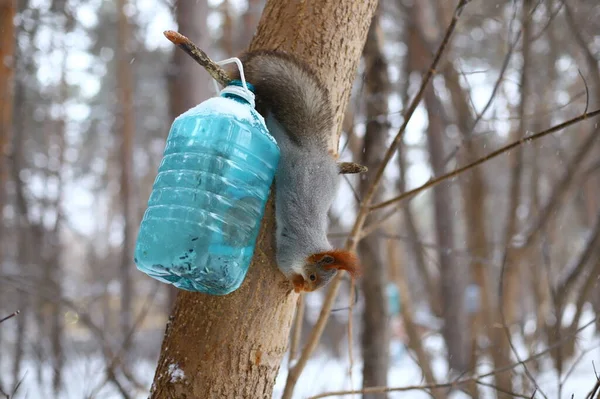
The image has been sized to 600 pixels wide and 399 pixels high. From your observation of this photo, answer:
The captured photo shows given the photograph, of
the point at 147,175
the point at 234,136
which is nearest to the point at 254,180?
the point at 234,136

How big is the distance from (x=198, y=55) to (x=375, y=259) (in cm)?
279

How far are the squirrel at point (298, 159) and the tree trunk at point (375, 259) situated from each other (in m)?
1.86

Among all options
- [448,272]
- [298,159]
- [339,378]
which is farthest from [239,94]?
[339,378]

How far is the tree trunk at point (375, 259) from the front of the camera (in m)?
3.52

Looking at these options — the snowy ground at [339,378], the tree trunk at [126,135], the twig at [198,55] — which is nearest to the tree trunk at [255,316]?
the twig at [198,55]

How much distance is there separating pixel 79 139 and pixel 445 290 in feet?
45.7

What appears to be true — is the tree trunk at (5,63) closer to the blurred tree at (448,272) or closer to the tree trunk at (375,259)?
the tree trunk at (375,259)

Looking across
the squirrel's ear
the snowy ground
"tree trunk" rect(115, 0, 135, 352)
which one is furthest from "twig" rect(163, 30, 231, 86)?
"tree trunk" rect(115, 0, 135, 352)

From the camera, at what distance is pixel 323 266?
164 cm

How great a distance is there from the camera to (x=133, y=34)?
1114 cm

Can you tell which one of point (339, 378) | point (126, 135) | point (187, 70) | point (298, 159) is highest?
point (126, 135)

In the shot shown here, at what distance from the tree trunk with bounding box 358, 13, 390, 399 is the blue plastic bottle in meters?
2.12

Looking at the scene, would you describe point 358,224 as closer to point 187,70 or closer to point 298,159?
point 298,159

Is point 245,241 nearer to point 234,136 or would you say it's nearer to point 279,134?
point 234,136
